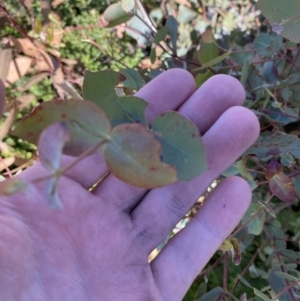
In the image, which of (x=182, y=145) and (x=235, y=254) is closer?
(x=182, y=145)

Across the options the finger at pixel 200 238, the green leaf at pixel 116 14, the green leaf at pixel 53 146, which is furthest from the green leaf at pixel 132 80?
the green leaf at pixel 53 146

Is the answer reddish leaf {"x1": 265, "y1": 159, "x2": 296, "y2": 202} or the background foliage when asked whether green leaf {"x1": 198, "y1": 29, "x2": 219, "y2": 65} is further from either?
reddish leaf {"x1": 265, "y1": 159, "x2": 296, "y2": 202}

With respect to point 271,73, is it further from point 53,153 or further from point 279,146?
point 53,153

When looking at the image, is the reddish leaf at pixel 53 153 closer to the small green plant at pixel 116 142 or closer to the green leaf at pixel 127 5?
the small green plant at pixel 116 142

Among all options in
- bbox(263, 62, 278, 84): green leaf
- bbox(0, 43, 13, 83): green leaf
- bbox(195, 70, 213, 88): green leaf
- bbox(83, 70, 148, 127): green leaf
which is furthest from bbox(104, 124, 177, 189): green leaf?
bbox(0, 43, 13, 83): green leaf

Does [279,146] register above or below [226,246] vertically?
above

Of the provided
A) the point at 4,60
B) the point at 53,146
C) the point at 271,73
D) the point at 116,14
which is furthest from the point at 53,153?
the point at 4,60

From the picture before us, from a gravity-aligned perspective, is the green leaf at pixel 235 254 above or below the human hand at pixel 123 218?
below
